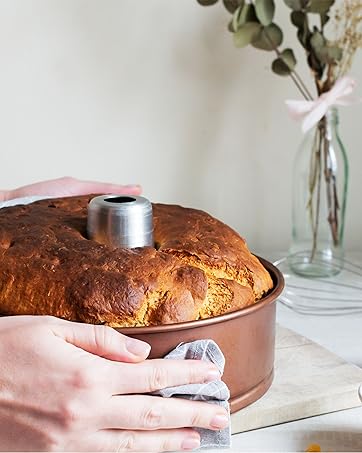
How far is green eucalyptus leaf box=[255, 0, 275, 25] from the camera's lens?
1652 millimetres

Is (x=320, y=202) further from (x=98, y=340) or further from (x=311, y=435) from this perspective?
(x=98, y=340)

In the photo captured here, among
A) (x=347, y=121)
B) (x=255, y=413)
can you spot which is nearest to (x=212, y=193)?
(x=347, y=121)

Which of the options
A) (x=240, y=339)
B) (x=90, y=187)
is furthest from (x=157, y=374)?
(x=90, y=187)

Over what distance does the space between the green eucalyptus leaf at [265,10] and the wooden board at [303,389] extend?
699mm

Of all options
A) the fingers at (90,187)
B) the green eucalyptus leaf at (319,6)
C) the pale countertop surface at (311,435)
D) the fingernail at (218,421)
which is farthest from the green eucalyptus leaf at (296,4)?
the fingernail at (218,421)

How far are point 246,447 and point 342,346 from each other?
39 cm

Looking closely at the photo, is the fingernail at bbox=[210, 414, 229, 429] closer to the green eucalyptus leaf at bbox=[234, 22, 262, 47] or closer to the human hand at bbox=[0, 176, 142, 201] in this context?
the human hand at bbox=[0, 176, 142, 201]

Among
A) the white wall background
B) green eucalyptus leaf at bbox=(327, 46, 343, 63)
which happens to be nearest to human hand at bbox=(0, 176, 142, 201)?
the white wall background

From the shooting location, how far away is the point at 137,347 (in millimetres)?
921

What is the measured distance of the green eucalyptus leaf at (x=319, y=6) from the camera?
64.1 inches

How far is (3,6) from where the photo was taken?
170 centimetres

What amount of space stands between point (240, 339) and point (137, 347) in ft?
0.51

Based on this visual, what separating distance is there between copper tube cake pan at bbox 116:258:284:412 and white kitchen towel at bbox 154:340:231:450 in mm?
11

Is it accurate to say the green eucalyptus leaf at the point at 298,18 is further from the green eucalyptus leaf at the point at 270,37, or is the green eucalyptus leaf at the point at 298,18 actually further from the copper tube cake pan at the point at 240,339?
the copper tube cake pan at the point at 240,339
